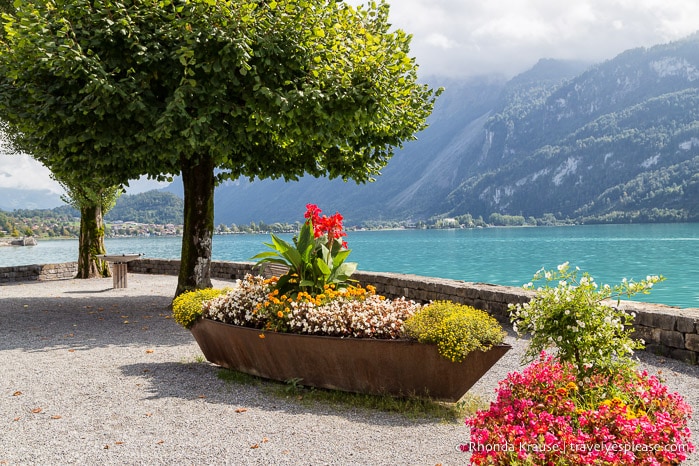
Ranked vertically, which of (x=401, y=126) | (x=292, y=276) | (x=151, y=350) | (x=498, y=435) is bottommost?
(x=151, y=350)

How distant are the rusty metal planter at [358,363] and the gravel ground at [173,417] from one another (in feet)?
1.34

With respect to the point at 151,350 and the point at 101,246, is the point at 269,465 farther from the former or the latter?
the point at 101,246

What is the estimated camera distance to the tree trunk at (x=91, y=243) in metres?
23.5

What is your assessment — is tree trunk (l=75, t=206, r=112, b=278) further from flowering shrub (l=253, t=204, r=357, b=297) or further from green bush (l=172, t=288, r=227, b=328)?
flowering shrub (l=253, t=204, r=357, b=297)

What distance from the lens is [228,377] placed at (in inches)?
315

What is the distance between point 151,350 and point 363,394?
4.73 metres

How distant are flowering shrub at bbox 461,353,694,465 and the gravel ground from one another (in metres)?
1.16

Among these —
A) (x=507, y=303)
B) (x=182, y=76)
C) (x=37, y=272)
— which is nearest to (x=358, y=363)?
(x=507, y=303)

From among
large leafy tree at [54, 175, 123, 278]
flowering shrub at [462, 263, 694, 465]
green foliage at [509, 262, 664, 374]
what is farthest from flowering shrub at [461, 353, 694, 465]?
large leafy tree at [54, 175, 123, 278]

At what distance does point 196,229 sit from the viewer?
1428 centimetres

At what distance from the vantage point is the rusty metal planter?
253 inches

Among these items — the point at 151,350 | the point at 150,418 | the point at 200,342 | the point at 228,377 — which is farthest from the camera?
the point at 151,350

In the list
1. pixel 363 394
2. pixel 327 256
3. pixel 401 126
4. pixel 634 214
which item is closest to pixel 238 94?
pixel 401 126

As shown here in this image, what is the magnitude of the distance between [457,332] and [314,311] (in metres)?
1.90
